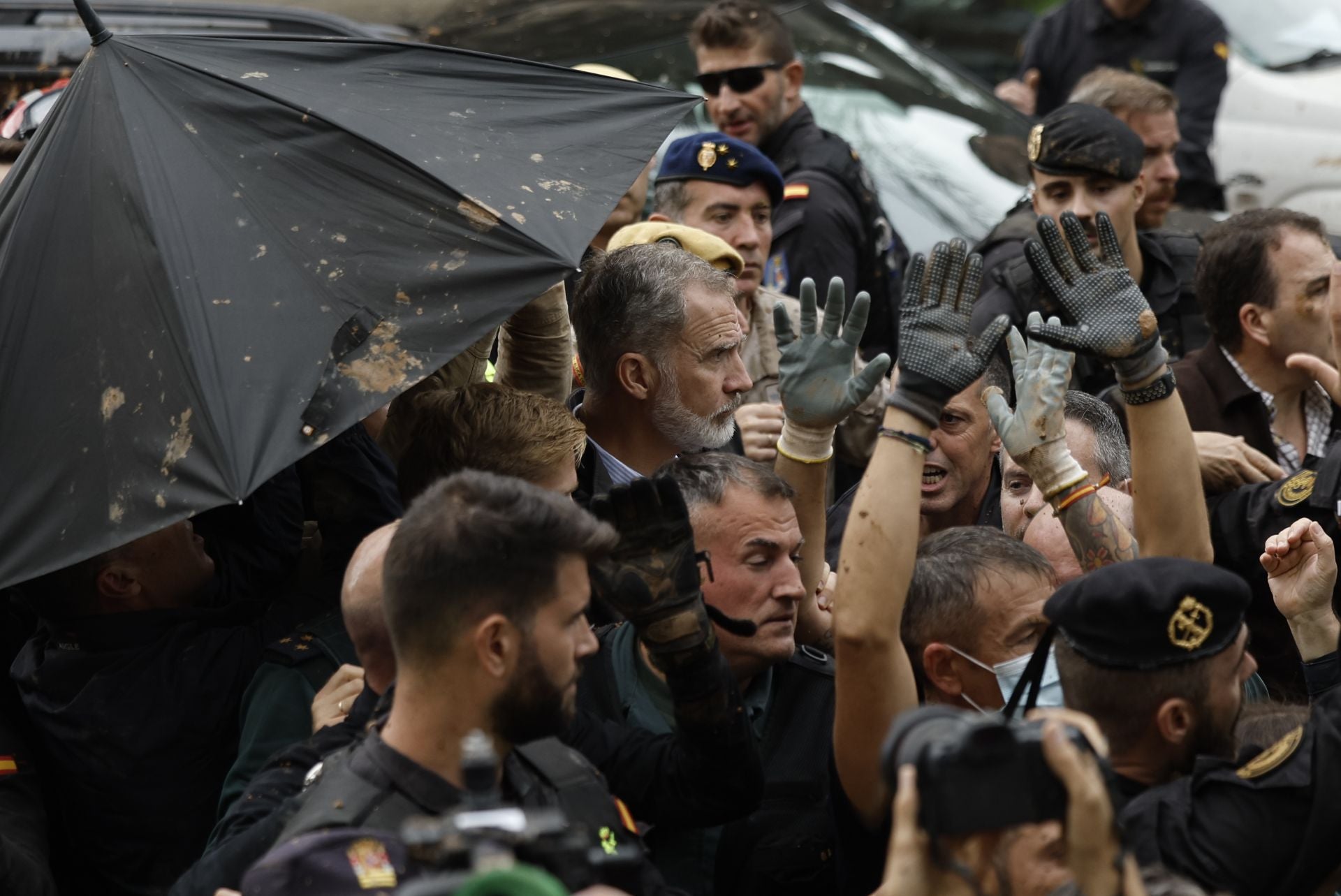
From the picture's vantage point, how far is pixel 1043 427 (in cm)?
405

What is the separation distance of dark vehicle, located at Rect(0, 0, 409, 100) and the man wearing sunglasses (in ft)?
4.67

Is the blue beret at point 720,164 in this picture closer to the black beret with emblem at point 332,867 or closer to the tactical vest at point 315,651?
the tactical vest at point 315,651

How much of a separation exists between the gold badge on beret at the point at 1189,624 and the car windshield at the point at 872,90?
4153 millimetres

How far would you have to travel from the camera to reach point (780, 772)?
12.9ft

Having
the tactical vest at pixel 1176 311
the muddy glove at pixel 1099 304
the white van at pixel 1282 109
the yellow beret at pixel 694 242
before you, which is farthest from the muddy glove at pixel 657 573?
the white van at pixel 1282 109

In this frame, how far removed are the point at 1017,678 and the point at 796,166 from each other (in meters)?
3.49

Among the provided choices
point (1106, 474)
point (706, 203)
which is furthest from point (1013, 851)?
point (706, 203)

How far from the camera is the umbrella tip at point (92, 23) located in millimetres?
3814

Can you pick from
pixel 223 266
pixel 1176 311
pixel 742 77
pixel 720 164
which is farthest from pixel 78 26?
pixel 1176 311

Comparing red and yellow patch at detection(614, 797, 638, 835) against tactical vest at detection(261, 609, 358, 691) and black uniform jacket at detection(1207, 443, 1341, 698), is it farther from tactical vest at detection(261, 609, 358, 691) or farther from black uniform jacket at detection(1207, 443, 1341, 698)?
black uniform jacket at detection(1207, 443, 1341, 698)

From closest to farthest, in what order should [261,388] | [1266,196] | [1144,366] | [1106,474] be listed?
[261,388] < [1144,366] < [1106,474] < [1266,196]

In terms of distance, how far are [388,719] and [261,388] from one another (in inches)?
32.3

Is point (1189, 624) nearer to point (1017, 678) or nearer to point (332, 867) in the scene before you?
point (1017, 678)

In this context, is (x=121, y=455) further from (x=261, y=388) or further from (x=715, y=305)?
(x=715, y=305)
